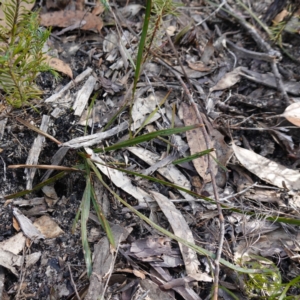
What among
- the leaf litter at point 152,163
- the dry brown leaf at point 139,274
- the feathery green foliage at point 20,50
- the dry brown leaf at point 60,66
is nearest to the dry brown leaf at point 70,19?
the leaf litter at point 152,163

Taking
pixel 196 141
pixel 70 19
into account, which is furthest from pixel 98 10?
pixel 196 141

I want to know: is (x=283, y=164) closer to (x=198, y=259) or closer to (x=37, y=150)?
(x=198, y=259)

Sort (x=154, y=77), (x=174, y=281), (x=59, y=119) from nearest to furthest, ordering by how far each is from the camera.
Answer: (x=174, y=281), (x=59, y=119), (x=154, y=77)

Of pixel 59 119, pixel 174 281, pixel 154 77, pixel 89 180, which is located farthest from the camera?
pixel 154 77

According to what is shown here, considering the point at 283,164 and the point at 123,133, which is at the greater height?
the point at 283,164

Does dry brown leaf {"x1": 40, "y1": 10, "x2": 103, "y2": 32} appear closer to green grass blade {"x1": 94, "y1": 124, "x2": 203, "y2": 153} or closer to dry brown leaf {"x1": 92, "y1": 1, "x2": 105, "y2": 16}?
dry brown leaf {"x1": 92, "y1": 1, "x2": 105, "y2": 16}

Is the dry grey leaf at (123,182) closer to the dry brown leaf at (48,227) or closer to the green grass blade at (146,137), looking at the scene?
the green grass blade at (146,137)

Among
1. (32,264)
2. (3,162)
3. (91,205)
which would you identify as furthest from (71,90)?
(32,264)

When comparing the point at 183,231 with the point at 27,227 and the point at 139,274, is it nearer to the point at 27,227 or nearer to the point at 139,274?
the point at 139,274
